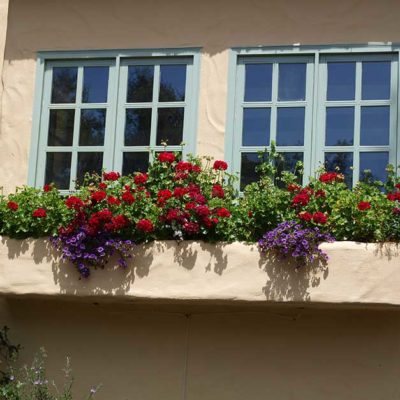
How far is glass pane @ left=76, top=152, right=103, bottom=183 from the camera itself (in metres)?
10.1

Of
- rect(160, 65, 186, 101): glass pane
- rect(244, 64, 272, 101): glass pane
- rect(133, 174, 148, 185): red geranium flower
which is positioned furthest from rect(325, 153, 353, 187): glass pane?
rect(133, 174, 148, 185): red geranium flower

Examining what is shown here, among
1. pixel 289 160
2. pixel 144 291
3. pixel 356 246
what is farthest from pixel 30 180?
pixel 356 246

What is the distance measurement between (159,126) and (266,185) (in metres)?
1.45

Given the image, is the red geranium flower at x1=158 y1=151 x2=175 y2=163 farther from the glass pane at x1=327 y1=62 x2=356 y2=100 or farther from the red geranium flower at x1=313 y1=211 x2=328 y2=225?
the glass pane at x1=327 y1=62 x2=356 y2=100

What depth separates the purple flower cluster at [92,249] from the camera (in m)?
9.11

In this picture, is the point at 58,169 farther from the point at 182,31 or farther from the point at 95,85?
the point at 182,31

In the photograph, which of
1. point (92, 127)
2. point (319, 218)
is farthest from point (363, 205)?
point (92, 127)

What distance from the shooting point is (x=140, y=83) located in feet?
33.7

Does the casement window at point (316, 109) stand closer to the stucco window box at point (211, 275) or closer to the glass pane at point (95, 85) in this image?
the stucco window box at point (211, 275)

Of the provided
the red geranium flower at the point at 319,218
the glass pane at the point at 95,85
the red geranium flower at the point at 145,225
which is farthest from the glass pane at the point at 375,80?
the glass pane at the point at 95,85

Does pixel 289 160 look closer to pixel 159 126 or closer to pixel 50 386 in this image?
pixel 159 126

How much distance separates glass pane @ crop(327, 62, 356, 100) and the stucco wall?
6.69ft

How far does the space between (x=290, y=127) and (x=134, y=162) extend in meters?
1.54

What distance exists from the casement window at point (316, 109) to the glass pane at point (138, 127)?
82cm
